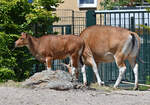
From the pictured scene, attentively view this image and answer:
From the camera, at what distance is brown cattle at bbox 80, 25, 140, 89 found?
13555 millimetres

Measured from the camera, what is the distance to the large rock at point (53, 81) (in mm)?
11070

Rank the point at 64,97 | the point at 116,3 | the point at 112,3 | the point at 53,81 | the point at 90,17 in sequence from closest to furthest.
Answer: the point at 64,97 → the point at 53,81 → the point at 90,17 → the point at 116,3 → the point at 112,3

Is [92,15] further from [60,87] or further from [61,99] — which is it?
[61,99]

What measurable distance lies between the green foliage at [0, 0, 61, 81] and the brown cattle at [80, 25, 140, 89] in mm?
1548

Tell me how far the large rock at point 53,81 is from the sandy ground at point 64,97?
213 mm

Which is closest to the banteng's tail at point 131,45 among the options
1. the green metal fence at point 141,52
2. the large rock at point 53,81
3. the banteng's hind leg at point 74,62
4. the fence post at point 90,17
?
the banteng's hind leg at point 74,62

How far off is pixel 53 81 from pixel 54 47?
208 centimetres

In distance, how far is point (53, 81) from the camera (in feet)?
36.6

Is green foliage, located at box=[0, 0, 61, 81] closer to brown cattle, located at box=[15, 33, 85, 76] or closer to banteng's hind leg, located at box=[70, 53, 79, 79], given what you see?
brown cattle, located at box=[15, 33, 85, 76]

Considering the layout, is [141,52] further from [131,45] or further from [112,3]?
[112,3]

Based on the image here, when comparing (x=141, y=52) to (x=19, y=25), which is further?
(x=141, y=52)

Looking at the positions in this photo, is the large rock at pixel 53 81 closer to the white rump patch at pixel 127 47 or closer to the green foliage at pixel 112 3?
the white rump patch at pixel 127 47

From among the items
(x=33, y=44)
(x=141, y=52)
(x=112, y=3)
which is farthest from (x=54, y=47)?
(x=112, y=3)

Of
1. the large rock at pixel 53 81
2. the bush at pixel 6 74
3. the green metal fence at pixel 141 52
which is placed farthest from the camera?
the green metal fence at pixel 141 52
